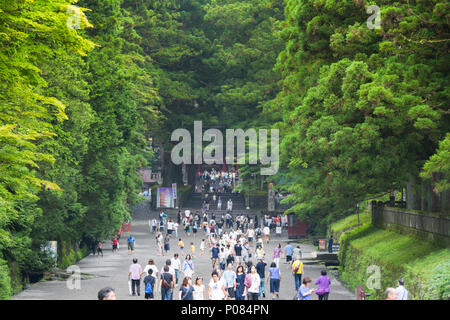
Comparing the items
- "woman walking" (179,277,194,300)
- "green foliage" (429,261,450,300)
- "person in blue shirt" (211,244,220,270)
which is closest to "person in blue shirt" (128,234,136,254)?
"person in blue shirt" (211,244,220,270)

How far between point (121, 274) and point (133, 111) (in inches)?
436

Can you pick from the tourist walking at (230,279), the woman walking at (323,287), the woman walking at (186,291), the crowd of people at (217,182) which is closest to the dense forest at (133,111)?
the woman walking at (186,291)

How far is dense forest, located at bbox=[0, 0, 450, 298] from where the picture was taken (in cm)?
1683

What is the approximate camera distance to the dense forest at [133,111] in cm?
1683

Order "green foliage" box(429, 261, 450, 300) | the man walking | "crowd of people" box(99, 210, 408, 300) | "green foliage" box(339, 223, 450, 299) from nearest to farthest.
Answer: "green foliage" box(429, 261, 450, 300)
"crowd of people" box(99, 210, 408, 300)
"green foliage" box(339, 223, 450, 299)
the man walking

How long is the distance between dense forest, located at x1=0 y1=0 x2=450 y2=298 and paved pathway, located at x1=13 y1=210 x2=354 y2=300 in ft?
4.84

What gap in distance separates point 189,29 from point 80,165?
3890 centimetres

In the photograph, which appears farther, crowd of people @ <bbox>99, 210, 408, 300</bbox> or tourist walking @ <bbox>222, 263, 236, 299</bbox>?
tourist walking @ <bbox>222, 263, 236, 299</bbox>

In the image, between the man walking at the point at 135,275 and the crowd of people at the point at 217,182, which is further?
the crowd of people at the point at 217,182

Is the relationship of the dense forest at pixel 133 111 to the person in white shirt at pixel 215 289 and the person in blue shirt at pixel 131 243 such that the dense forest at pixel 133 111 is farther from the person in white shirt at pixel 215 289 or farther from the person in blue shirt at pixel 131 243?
the person in white shirt at pixel 215 289

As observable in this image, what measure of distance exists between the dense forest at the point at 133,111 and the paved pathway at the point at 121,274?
1475mm

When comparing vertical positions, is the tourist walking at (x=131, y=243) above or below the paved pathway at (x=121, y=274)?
above

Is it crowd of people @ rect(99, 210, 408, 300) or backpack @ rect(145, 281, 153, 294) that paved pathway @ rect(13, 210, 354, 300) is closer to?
crowd of people @ rect(99, 210, 408, 300)
